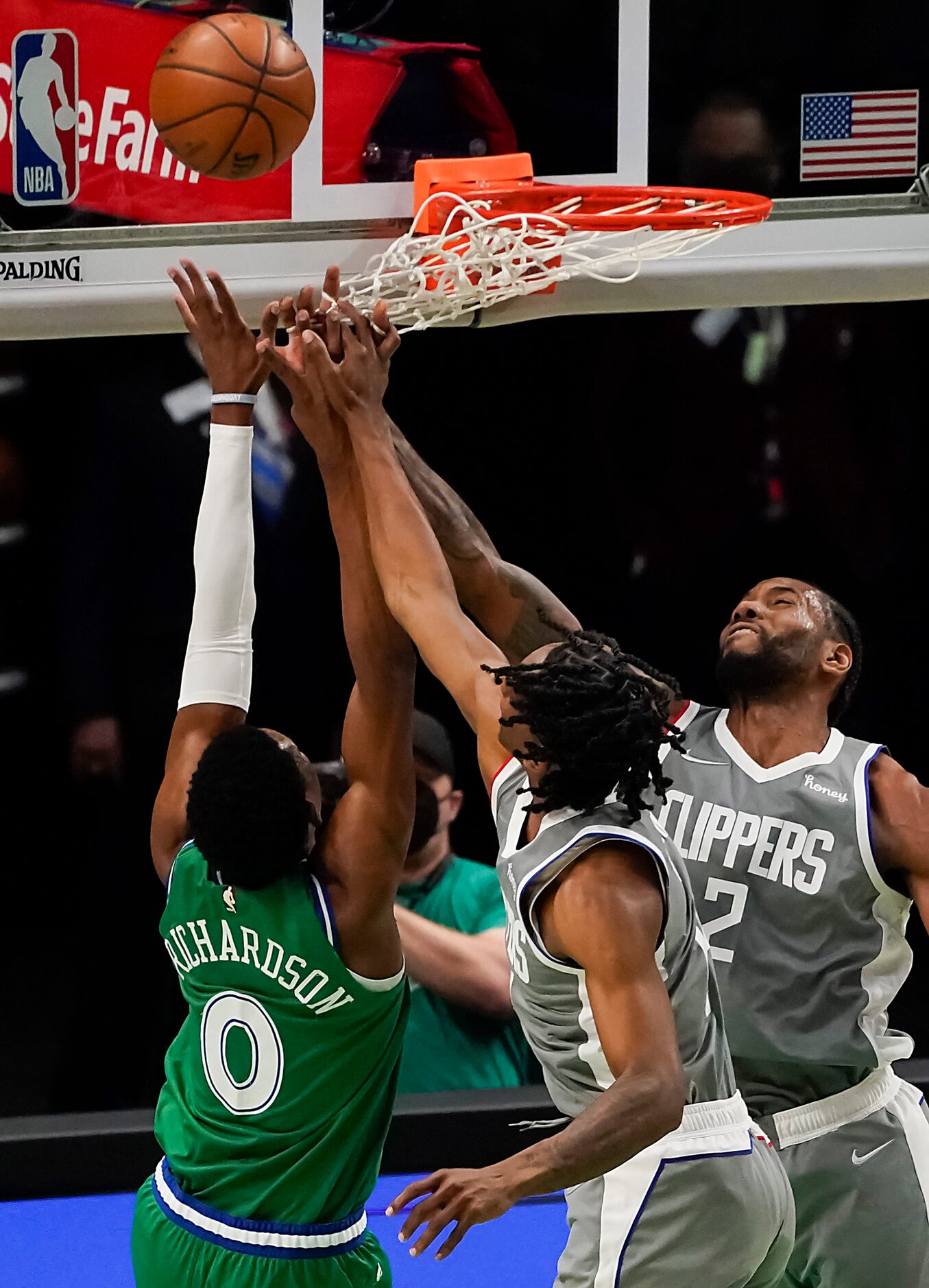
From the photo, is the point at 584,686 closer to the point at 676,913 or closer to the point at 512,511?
the point at 676,913

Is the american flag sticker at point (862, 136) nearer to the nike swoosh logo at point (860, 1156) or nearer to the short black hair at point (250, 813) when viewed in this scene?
the short black hair at point (250, 813)

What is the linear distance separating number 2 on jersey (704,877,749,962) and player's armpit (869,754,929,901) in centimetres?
30

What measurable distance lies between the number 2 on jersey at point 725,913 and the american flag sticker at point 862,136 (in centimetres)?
165

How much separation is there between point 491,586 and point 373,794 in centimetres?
109

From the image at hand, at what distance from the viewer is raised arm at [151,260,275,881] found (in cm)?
278

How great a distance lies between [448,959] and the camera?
4781 millimetres

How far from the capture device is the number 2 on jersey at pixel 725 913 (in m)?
3.27

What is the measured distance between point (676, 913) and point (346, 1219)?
801 mm

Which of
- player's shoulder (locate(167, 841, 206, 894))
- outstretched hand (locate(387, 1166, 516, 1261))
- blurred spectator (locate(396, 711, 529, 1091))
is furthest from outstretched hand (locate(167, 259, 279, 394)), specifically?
blurred spectator (locate(396, 711, 529, 1091))

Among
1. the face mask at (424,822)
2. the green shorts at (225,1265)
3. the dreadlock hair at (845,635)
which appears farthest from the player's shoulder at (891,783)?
the face mask at (424,822)

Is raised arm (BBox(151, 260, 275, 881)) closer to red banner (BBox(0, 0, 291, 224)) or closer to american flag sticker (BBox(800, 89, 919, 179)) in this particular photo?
red banner (BBox(0, 0, 291, 224))

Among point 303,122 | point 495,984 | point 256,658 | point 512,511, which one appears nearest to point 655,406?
point 512,511

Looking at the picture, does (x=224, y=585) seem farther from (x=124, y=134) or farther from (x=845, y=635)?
(x=845, y=635)

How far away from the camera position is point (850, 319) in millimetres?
6000
